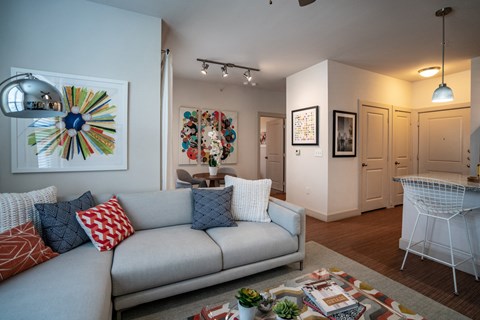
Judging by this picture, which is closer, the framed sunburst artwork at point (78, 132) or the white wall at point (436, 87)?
the framed sunburst artwork at point (78, 132)

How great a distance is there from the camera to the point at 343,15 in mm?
2609

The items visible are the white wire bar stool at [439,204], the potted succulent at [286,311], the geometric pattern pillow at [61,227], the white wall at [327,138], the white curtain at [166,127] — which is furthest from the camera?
the white wall at [327,138]

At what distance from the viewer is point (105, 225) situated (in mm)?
1888

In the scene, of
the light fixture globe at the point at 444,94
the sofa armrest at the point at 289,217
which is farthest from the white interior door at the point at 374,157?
the sofa armrest at the point at 289,217

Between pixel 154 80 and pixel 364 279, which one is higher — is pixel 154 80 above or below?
above

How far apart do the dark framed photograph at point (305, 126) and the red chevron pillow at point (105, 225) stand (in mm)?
3269

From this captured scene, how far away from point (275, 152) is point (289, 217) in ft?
14.9

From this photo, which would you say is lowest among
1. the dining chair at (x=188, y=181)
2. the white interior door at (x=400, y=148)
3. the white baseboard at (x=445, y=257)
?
the white baseboard at (x=445, y=257)

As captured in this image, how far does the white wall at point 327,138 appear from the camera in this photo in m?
3.95

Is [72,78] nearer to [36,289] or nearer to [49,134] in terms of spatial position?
[49,134]

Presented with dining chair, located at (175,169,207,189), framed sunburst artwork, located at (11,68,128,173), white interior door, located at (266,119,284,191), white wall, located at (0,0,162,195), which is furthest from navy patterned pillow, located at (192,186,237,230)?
white interior door, located at (266,119,284,191)

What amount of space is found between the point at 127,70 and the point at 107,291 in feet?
7.20

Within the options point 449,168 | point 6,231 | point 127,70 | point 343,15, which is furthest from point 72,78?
point 449,168

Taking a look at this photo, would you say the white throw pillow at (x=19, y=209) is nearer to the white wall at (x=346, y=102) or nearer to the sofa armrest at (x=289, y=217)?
the sofa armrest at (x=289, y=217)
